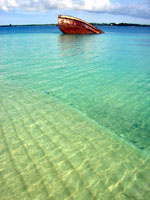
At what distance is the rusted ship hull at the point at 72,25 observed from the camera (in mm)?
46688

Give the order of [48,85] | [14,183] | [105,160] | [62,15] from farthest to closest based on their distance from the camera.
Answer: [62,15] < [48,85] < [105,160] < [14,183]

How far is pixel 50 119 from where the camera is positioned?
562 centimetres

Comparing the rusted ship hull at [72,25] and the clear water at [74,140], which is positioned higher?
the rusted ship hull at [72,25]

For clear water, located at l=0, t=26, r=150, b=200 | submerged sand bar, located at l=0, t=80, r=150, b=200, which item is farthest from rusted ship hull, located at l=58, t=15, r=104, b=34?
submerged sand bar, located at l=0, t=80, r=150, b=200

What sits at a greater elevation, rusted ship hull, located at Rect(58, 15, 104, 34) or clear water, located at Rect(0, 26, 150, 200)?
rusted ship hull, located at Rect(58, 15, 104, 34)

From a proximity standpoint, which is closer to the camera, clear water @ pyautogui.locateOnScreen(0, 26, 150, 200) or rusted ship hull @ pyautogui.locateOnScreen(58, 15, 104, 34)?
clear water @ pyautogui.locateOnScreen(0, 26, 150, 200)

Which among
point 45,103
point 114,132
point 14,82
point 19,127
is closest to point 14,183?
point 19,127

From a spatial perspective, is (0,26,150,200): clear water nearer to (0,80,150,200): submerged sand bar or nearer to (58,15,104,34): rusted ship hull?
(0,80,150,200): submerged sand bar

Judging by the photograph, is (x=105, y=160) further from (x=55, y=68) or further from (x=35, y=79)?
(x=55, y=68)

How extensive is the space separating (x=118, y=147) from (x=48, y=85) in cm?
577

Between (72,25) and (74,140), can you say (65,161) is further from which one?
(72,25)

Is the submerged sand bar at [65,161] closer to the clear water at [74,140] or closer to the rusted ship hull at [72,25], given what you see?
the clear water at [74,140]

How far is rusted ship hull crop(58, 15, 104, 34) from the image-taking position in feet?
153

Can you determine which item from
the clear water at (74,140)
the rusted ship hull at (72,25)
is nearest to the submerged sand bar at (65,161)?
the clear water at (74,140)
